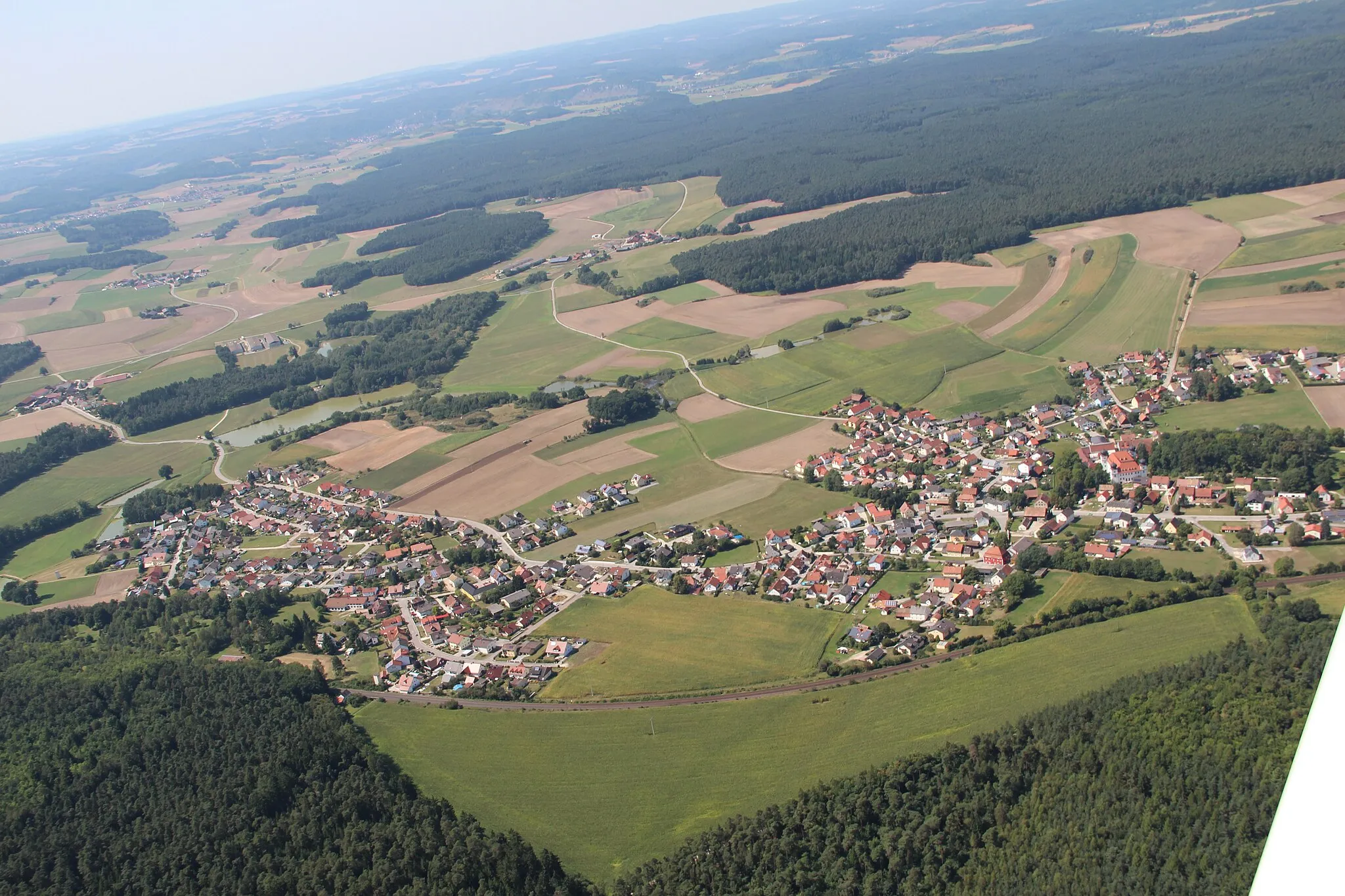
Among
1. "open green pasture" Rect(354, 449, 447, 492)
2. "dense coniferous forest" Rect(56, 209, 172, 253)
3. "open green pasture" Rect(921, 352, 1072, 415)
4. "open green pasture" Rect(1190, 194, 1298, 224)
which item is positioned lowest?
"open green pasture" Rect(354, 449, 447, 492)

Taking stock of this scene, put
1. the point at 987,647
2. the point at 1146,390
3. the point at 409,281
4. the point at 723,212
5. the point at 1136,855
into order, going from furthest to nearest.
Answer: the point at 723,212 → the point at 409,281 → the point at 1146,390 → the point at 987,647 → the point at 1136,855

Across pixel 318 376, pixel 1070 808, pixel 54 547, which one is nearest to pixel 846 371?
pixel 1070 808

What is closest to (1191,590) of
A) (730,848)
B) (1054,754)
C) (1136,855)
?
(1054,754)

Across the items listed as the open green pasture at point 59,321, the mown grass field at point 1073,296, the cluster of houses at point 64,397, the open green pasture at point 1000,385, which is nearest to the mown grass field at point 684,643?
the open green pasture at point 1000,385

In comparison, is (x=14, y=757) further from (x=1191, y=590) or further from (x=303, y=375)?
(x=303, y=375)

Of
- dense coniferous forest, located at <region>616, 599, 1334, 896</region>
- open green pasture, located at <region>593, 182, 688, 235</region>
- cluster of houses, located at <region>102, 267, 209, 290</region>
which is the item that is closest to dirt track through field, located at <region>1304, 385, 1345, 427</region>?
dense coniferous forest, located at <region>616, 599, 1334, 896</region>

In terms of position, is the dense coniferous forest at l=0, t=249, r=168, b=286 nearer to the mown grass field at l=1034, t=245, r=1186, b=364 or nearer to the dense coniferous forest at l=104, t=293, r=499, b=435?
the dense coniferous forest at l=104, t=293, r=499, b=435

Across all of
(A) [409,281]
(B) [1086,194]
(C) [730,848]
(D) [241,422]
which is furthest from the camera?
(A) [409,281]
